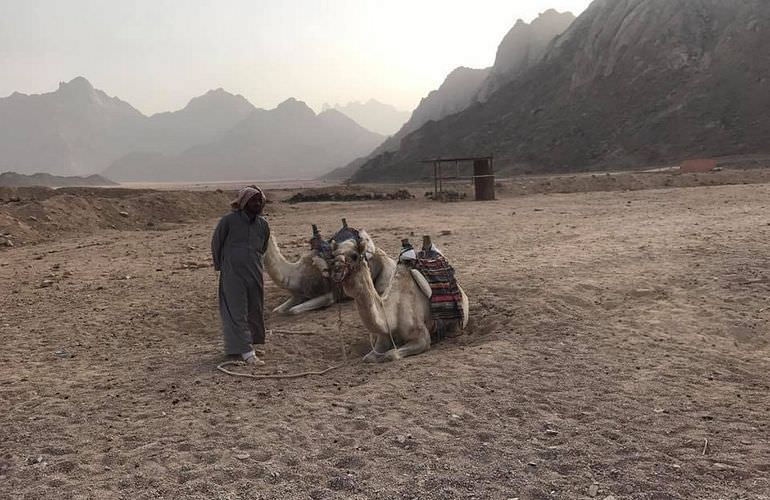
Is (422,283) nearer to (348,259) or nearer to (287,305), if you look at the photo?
(348,259)

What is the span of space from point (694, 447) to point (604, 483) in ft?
2.43

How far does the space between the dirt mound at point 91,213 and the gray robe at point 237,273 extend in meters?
13.0

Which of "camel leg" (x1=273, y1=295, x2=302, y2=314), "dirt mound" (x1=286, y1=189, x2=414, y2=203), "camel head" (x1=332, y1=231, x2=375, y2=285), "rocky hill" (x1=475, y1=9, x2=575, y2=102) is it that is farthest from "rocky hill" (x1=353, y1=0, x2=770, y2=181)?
"camel head" (x1=332, y1=231, x2=375, y2=285)

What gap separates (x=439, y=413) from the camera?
446cm

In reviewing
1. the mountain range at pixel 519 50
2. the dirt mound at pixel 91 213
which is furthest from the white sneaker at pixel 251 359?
the mountain range at pixel 519 50

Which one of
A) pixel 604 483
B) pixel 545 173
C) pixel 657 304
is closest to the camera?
pixel 604 483

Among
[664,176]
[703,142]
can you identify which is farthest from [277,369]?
[703,142]

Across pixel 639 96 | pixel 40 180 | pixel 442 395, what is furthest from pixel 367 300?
pixel 40 180

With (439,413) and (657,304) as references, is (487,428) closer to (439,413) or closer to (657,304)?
(439,413)

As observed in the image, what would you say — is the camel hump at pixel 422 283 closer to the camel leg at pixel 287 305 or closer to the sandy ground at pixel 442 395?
the sandy ground at pixel 442 395

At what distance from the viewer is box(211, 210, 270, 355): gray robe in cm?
608

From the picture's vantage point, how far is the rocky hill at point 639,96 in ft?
153

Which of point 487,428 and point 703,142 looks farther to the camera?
point 703,142

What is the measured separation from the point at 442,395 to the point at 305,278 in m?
3.93
